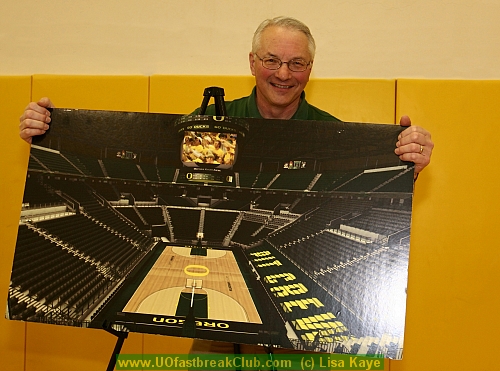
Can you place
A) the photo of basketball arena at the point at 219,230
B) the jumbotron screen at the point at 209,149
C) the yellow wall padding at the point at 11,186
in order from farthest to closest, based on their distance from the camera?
the yellow wall padding at the point at 11,186 < the jumbotron screen at the point at 209,149 < the photo of basketball arena at the point at 219,230

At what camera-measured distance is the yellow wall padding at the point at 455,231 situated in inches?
77.6

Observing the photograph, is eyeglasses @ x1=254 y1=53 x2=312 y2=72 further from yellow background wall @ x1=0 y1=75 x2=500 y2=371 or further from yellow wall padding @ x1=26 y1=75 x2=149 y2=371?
yellow wall padding @ x1=26 y1=75 x2=149 y2=371

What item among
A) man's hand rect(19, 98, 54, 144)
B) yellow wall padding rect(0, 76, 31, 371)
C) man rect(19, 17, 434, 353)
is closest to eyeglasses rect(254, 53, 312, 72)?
man rect(19, 17, 434, 353)

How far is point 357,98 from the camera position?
203 cm

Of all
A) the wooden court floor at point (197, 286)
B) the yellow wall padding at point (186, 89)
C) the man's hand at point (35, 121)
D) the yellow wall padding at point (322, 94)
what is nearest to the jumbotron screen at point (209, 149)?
the wooden court floor at point (197, 286)

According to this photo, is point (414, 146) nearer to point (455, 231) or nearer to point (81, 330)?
point (455, 231)

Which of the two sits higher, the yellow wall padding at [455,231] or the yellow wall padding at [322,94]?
the yellow wall padding at [322,94]

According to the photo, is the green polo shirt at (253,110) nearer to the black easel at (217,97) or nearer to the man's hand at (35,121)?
the black easel at (217,97)

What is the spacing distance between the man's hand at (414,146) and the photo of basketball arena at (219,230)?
26 mm

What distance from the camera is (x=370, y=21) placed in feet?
6.84

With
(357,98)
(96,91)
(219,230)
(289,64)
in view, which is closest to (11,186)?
(96,91)

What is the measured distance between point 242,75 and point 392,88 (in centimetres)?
69

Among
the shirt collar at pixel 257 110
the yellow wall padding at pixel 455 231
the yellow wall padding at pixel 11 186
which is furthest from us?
the yellow wall padding at pixel 11 186

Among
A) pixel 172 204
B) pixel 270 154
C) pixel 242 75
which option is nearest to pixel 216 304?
pixel 172 204
